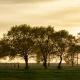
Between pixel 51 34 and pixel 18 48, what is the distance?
15479 mm

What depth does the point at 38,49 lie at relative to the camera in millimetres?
73688

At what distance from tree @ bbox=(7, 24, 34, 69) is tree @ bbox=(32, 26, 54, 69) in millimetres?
3505

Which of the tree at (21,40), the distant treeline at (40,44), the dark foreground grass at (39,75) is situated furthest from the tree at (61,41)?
the dark foreground grass at (39,75)

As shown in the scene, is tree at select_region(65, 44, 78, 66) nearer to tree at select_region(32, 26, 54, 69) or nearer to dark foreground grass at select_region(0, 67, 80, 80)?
tree at select_region(32, 26, 54, 69)

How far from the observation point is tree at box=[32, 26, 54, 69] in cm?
7661

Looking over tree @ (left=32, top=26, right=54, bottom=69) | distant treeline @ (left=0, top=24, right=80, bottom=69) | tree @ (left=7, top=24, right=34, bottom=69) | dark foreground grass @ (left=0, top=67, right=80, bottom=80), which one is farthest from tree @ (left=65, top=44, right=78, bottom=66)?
dark foreground grass @ (left=0, top=67, right=80, bottom=80)

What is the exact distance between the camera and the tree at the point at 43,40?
7661 cm

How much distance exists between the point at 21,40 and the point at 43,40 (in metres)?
11.0

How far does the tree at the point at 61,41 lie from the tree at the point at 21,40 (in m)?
11.4

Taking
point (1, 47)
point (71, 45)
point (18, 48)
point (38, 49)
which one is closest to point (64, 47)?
point (71, 45)

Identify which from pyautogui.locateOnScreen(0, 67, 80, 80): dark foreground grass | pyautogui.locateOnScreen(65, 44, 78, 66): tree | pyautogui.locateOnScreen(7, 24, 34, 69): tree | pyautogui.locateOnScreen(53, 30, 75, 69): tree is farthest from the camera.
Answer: pyautogui.locateOnScreen(53, 30, 75, 69): tree

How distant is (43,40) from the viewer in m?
78.4

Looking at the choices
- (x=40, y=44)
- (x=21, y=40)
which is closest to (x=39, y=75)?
(x=21, y=40)

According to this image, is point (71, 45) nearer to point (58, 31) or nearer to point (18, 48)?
point (58, 31)
